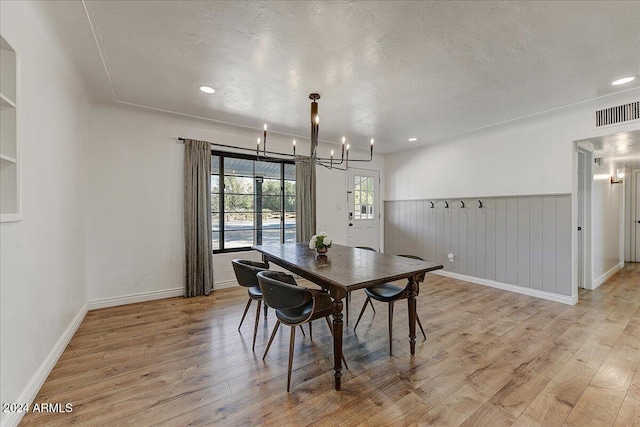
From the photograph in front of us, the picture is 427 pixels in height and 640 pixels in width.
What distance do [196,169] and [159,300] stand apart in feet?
6.21

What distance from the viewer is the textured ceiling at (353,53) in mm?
1811

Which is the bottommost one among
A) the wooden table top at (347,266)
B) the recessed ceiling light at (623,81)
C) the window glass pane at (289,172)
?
the wooden table top at (347,266)

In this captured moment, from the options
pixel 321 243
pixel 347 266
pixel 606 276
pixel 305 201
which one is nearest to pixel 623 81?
pixel 347 266

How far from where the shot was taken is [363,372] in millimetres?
2100

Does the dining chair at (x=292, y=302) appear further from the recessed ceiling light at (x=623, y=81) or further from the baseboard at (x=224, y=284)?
the recessed ceiling light at (x=623, y=81)

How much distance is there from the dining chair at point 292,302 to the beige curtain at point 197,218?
211 cm

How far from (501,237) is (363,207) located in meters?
2.62

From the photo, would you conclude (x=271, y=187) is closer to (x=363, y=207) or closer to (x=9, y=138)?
(x=363, y=207)

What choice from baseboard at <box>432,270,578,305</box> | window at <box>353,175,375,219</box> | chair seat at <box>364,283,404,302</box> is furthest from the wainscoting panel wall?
chair seat at <box>364,283,404,302</box>

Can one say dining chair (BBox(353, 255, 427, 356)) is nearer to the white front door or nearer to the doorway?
the white front door

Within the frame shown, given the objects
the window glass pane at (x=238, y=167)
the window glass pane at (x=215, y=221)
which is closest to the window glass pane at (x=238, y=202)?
the window glass pane at (x=215, y=221)

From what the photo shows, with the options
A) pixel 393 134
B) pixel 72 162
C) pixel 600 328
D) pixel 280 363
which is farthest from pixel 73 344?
pixel 600 328

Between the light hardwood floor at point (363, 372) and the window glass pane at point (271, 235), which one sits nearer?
the light hardwood floor at point (363, 372)

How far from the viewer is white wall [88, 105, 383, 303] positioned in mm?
3395
